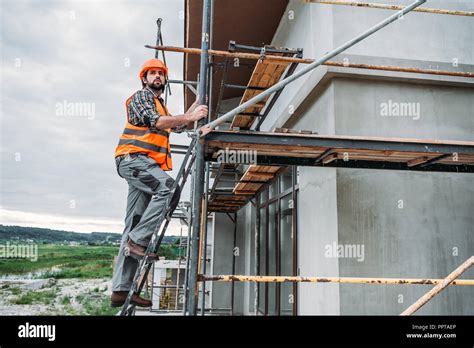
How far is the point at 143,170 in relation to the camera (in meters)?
4.09

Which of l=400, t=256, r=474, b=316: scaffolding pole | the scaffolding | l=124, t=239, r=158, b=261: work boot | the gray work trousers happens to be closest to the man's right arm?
the scaffolding

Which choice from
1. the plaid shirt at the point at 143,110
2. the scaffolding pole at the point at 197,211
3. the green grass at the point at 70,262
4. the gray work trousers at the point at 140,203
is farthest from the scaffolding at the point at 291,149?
the green grass at the point at 70,262

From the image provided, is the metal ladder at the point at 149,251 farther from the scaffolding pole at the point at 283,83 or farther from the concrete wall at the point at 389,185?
the concrete wall at the point at 389,185

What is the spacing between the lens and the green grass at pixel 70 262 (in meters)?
7.24

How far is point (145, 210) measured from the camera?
417cm

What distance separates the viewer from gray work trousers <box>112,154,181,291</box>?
3.95m

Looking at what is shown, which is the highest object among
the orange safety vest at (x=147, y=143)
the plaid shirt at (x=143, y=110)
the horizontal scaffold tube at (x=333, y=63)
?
the horizontal scaffold tube at (x=333, y=63)

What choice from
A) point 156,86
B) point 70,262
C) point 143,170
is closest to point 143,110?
point 156,86

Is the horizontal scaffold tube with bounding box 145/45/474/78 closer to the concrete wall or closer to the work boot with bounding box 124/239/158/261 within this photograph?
the concrete wall

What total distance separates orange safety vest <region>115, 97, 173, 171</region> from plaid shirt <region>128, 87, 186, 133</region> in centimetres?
8
